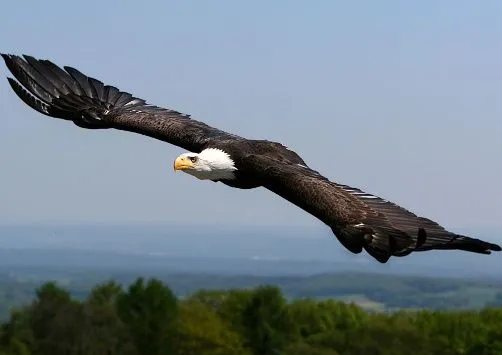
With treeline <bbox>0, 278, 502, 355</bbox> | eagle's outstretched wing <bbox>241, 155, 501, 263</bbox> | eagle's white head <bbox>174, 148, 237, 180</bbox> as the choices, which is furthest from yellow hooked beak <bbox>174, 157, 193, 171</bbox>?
treeline <bbox>0, 278, 502, 355</bbox>

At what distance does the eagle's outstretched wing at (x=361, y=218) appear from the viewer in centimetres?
2059

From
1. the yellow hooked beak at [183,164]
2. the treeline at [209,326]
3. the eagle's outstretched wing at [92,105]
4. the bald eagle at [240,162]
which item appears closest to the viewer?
the bald eagle at [240,162]

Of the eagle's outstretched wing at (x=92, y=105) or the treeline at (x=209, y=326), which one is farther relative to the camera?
the treeline at (x=209, y=326)

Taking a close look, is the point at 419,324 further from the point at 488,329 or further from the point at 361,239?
the point at 361,239

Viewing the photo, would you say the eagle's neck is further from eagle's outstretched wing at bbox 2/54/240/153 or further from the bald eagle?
eagle's outstretched wing at bbox 2/54/240/153

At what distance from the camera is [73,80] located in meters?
30.8

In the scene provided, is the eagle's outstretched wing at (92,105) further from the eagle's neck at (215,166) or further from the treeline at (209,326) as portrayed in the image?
the treeline at (209,326)

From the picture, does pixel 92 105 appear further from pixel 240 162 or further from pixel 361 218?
pixel 361 218

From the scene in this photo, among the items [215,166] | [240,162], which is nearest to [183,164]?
[215,166]

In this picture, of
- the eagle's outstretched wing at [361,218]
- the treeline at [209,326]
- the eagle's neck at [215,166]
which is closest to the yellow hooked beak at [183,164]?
the eagle's neck at [215,166]

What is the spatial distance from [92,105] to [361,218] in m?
10.4

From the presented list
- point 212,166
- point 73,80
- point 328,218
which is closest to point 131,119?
point 73,80

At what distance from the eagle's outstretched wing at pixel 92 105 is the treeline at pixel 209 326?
81643 mm

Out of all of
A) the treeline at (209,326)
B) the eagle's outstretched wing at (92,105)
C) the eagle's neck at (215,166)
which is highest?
the eagle's outstretched wing at (92,105)
